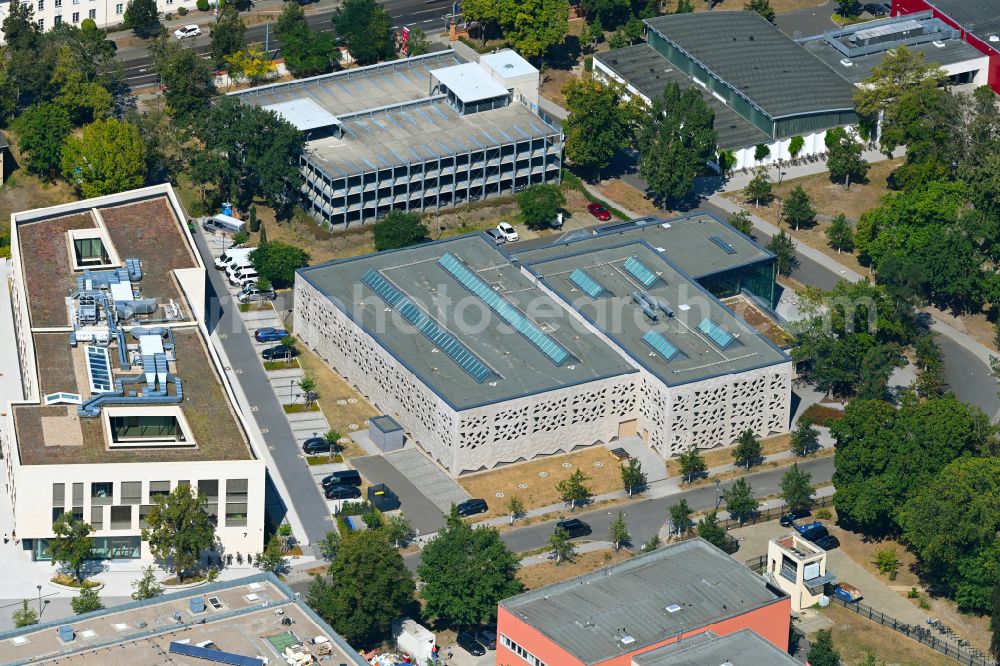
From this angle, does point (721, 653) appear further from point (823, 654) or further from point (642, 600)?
point (823, 654)

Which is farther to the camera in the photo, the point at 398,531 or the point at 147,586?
the point at 398,531

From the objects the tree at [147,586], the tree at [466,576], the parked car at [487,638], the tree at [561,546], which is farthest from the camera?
the tree at [561,546]

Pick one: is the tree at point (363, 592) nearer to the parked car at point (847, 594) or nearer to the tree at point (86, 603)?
the tree at point (86, 603)

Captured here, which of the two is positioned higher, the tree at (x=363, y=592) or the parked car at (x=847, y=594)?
the tree at (x=363, y=592)

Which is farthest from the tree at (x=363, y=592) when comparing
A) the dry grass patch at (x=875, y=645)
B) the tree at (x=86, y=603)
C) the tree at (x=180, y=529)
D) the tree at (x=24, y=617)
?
the dry grass patch at (x=875, y=645)

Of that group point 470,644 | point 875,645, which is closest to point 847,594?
point 875,645

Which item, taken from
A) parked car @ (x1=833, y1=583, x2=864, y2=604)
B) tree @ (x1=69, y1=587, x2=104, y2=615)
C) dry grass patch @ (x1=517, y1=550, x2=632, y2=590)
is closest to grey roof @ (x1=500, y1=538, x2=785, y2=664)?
dry grass patch @ (x1=517, y1=550, x2=632, y2=590)

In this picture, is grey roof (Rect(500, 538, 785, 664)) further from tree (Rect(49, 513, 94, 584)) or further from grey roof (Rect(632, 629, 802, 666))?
tree (Rect(49, 513, 94, 584))
